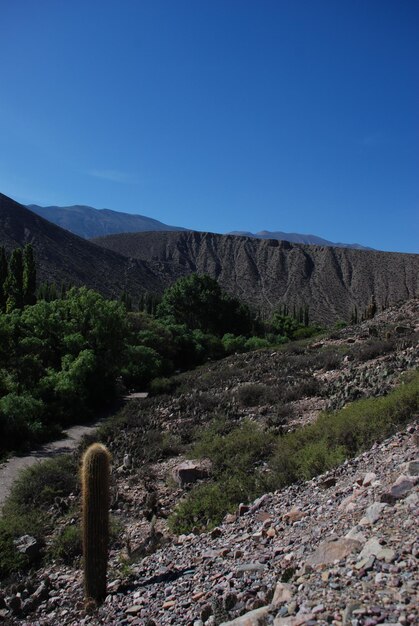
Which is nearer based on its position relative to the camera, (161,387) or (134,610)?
(134,610)

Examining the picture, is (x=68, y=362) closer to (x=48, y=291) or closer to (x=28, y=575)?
(x=28, y=575)

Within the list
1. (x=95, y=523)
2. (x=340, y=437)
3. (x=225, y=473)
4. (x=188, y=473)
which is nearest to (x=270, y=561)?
(x=95, y=523)

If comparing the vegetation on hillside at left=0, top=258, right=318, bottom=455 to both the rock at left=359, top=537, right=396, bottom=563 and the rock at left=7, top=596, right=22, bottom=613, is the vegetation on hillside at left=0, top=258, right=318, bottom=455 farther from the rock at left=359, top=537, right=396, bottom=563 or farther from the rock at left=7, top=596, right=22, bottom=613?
the rock at left=359, top=537, right=396, bottom=563

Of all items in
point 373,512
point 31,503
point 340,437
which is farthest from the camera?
point 31,503

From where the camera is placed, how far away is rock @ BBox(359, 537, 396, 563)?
451 cm

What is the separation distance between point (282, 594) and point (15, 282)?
41.2 meters

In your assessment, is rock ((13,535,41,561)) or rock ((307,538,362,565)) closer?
rock ((307,538,362,565))

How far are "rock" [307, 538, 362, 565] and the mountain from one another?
7549 centimetres

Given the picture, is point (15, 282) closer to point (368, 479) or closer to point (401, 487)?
point (368, 479)

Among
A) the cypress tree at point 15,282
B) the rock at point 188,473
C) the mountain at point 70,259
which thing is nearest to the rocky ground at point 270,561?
the rock at point 188,473

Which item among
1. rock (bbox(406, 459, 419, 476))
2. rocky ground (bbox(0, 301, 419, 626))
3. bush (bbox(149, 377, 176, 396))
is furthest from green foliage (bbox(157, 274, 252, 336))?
rock (bbox(406, 459, 419, 476))

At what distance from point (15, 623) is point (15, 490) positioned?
5266 mm

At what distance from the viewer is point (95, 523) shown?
23.4 feet

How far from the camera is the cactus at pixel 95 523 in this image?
279 inches
